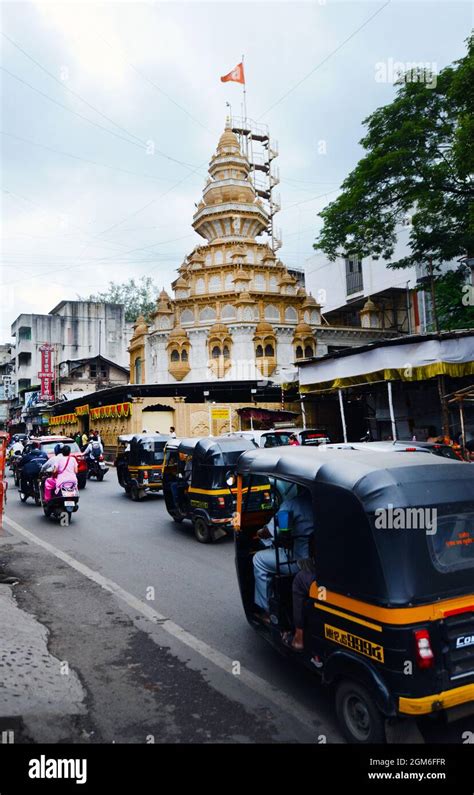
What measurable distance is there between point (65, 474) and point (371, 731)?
381 inches

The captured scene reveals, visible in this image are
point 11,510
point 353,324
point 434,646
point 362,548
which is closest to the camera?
point 434,646

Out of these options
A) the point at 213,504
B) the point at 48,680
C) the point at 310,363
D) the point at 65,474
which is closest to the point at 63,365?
the point at 310,363

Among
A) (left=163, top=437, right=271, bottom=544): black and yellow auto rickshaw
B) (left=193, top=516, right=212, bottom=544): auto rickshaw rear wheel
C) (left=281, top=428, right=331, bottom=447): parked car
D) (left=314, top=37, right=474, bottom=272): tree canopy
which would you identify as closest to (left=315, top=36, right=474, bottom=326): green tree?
(left=314, top=37, right=474, bottom=272): tree canopy

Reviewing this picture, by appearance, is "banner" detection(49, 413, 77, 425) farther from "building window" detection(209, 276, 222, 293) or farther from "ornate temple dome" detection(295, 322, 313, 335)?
"ornate temple dome" detection(295, 322, 313, 335)

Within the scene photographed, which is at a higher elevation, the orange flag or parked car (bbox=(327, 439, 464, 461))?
the orange flag

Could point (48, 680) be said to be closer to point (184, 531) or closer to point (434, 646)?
point (434, 646)

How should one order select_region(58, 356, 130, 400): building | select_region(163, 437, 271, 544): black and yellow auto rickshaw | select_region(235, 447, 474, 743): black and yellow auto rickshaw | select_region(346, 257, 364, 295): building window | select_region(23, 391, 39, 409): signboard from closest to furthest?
select_region(235, 447, 474, 743): black and yellow auto rickshaw
select_region(163, 437, 271, 544): black and yellow auto rickshaw
select_region(346, 257, 364, 295): building window
select_region(58, 356, 130, 400): building
select_region(23, 391, 39, 409): signboard

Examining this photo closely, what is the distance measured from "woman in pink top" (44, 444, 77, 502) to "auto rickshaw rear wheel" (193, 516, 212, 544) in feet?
10.8

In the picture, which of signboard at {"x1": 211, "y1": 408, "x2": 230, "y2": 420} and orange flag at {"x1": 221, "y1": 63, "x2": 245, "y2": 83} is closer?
signboard at {"x1": 211, "y1": 408, "x2": 230, "y2": 420}

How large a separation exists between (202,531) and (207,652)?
498 centimetres

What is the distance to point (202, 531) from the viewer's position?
32.9 ft

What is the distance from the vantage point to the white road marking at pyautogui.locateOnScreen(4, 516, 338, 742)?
390 centimetres

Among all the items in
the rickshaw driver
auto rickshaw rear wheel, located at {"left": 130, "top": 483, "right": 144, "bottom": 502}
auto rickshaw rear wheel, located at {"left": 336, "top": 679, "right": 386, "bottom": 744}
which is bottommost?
auto rickshaw rear wheel, located at {"left": 336, "top": 679, "right": 386, "bottom": 744}
